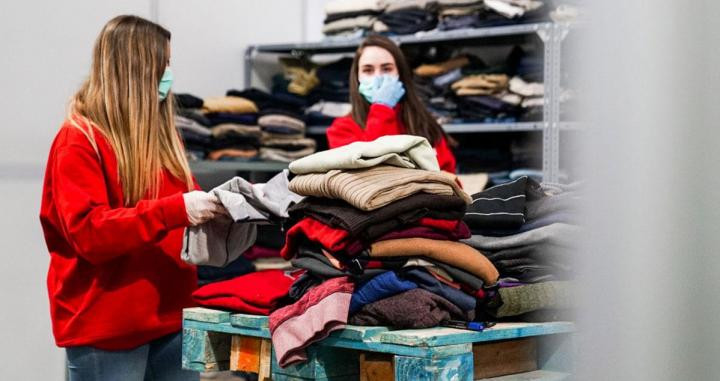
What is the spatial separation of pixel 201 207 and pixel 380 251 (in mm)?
577

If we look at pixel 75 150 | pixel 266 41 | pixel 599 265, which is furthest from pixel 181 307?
pixel 266 41

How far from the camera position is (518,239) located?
6.62 feet

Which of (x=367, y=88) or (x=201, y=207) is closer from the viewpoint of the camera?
(x=201, y=207)

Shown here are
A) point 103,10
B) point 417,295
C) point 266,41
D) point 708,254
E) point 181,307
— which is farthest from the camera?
point 266,41

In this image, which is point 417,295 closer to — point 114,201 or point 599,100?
point 114,201

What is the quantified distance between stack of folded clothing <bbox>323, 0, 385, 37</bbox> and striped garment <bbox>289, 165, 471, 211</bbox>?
3.72 meters

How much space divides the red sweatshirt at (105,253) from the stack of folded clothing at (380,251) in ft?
1.52

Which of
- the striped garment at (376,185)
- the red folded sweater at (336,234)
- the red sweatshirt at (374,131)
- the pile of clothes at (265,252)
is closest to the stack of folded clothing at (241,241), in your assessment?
the red folded sweater at (336,234)

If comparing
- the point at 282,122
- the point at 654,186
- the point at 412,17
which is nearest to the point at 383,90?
the point at 412,17

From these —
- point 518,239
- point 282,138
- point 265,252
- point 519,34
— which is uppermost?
point 519,34

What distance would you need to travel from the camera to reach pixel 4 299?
4.07 m

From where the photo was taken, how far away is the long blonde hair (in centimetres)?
238

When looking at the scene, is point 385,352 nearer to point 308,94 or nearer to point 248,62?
point 308,94

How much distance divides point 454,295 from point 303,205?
1.21 feet
